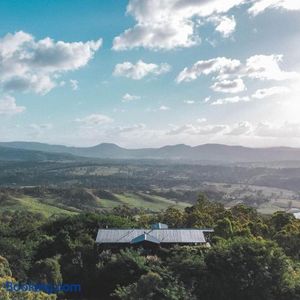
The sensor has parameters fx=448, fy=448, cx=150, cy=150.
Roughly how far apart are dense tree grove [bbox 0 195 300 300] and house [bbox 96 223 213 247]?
1.00 meters

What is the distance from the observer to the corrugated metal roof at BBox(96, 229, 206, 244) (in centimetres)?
4212

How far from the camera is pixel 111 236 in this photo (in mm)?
43375

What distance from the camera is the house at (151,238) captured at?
136ft

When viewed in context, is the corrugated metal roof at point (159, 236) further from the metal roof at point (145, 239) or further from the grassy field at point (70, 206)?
the grassy field at point (70, 206)

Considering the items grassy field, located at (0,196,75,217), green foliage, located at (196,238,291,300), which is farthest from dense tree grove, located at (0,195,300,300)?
grassy field, located at (0,196,75,217)

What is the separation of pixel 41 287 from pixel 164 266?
30.4ft

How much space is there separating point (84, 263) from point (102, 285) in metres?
4.66

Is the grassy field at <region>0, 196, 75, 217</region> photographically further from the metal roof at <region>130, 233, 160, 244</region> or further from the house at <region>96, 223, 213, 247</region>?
the metal roof at <region>130, 233, 160, 244</region>

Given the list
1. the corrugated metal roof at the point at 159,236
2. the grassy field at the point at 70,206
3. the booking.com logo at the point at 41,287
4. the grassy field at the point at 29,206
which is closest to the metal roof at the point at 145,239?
the corrugated metal roof at the point at 159,236

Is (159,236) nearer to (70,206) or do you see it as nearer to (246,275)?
(246,275)

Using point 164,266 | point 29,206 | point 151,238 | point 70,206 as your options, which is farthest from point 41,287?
point 70,206

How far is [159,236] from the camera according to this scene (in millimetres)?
42469

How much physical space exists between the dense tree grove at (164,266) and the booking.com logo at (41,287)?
420mm

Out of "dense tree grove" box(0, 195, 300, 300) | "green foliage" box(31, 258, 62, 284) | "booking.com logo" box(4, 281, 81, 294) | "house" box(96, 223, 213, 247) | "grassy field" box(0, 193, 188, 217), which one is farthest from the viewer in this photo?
"grassy field" box(0, 193, 188, 217)
